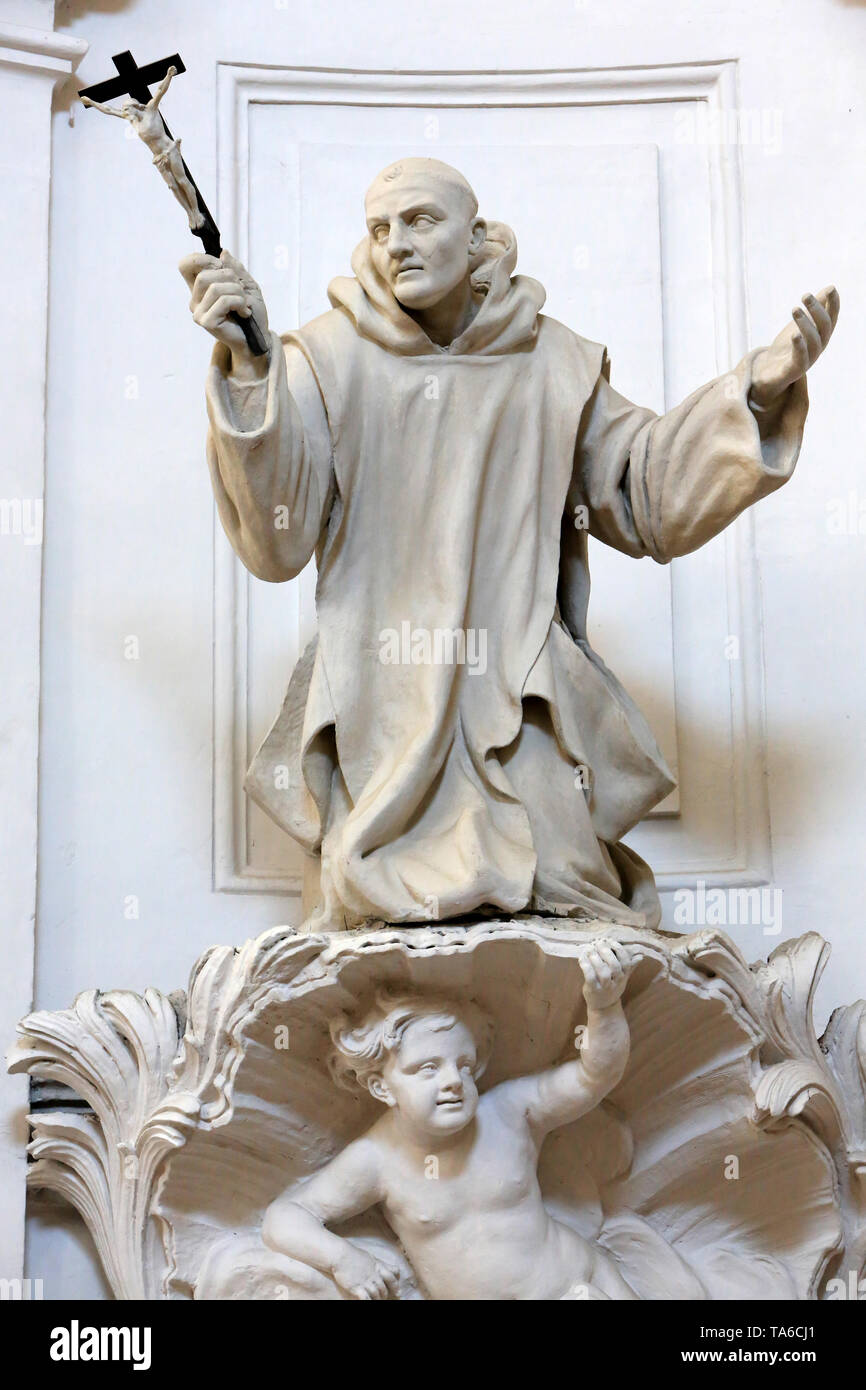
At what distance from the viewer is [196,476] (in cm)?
408

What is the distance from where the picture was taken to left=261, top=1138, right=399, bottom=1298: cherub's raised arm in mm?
3139

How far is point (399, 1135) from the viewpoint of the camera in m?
3.20

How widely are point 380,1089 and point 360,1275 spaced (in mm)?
233

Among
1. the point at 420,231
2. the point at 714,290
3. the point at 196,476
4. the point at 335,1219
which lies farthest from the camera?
the point at 714,290

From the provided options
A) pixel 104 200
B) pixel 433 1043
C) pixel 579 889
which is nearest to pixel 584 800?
pixel 579 889

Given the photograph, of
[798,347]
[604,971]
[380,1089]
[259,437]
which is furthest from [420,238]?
[380,1089]

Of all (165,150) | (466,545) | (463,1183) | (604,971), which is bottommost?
(463,1183)

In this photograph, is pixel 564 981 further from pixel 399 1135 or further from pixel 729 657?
pixel 729 657

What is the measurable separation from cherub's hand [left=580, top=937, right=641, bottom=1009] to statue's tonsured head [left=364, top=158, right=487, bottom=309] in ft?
3.04

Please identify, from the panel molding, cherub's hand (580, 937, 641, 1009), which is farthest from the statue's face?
cherub's hand (580, 937, 641, 1009)

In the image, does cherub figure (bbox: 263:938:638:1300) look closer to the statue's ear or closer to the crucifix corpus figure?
the statue's ear

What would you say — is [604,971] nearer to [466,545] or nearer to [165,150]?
[466,545]

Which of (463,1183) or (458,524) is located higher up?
(458,524)
